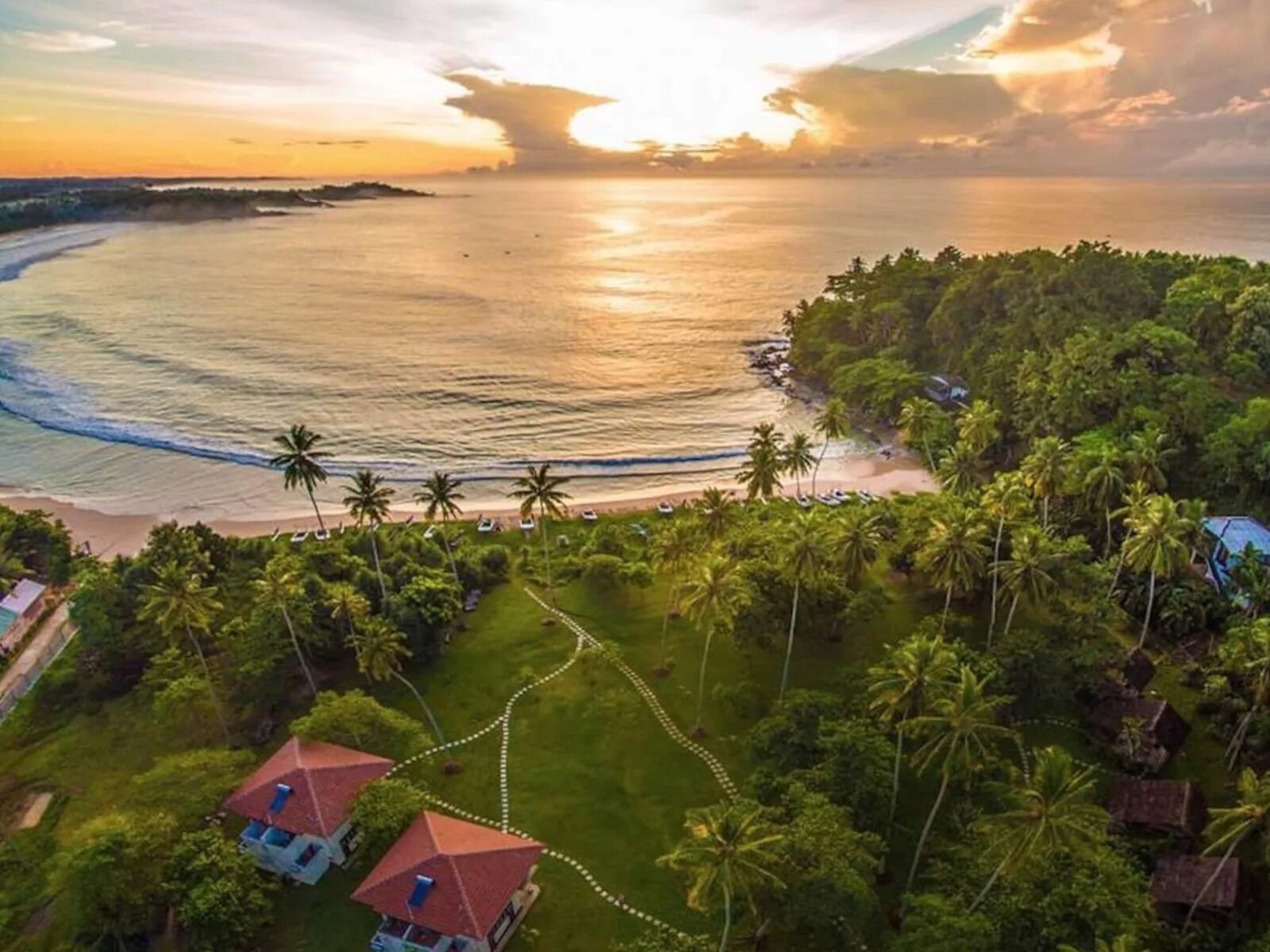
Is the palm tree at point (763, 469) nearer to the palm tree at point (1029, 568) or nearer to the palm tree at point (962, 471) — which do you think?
the palm tree at point (962, 471)

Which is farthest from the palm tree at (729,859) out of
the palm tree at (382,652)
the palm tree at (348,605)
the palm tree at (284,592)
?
the palm tree at (284,592)

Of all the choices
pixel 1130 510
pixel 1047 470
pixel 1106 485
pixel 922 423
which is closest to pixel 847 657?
pixel 1047 470

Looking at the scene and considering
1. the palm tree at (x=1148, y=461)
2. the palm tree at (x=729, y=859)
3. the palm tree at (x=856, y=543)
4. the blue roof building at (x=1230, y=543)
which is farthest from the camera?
the palm tree at (x=1148, y=461)

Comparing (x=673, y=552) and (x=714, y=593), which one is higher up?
(x=714, y=593)

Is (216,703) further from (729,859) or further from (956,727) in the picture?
(956,727)

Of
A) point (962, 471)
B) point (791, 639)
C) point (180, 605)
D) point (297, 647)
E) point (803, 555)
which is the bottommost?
point (297, 647)

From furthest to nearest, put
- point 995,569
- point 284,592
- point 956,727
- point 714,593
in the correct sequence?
point 995,569, point 284,592, point 714,593, point 956,727
